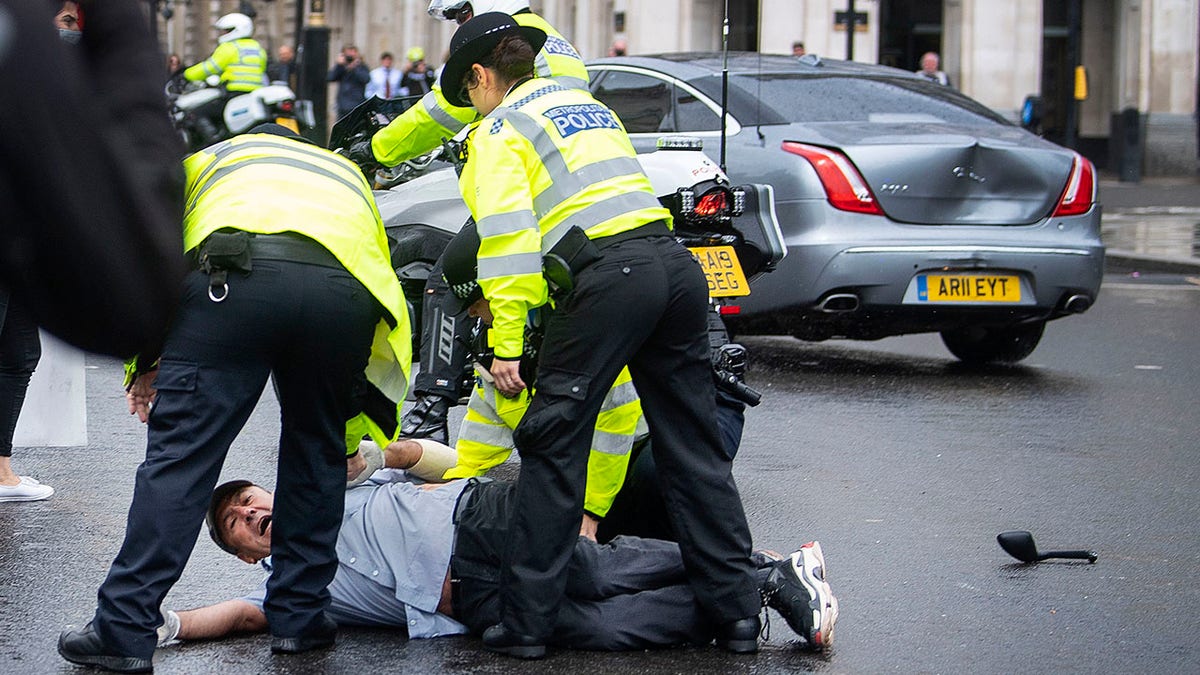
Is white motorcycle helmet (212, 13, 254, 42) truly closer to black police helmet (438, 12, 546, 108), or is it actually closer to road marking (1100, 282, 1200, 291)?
road marking (1100, 282, 1200, 291)

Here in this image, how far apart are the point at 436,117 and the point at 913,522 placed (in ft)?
6.85

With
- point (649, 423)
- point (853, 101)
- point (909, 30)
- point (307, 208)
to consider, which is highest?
point (909, 30)

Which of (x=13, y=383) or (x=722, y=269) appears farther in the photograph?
(x=722, y=269)

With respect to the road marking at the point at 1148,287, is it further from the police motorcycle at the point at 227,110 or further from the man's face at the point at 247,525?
the man's face at the point at 247,525

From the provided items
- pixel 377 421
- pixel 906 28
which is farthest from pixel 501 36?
pixel 906 28

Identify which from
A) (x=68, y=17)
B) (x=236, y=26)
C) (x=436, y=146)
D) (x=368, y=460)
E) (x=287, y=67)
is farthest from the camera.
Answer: (x=287, y=67)

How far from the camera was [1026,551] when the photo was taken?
17.9 ft

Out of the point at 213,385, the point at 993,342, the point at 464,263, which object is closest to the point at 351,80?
the point at 993,342

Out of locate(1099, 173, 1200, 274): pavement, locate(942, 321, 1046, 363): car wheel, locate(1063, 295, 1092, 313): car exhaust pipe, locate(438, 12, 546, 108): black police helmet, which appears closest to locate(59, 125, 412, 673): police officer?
locate(438, 12, 546, 108): black police helmet

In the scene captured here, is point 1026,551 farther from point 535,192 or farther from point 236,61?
point 236,61

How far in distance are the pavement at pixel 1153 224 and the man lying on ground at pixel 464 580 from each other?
8160 mm

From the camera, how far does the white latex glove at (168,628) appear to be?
175 inches

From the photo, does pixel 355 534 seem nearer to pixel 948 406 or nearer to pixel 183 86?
pixel 948 406

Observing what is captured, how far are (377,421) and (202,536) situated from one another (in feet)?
5.25
